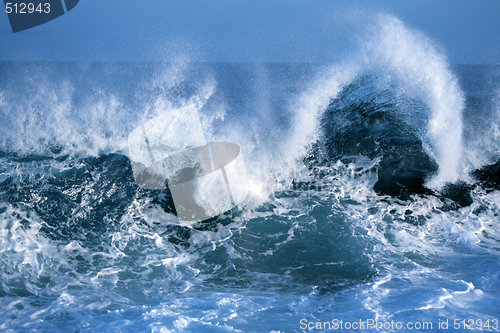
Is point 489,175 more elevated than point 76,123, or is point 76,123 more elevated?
point 76,123

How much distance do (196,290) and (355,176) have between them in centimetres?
479

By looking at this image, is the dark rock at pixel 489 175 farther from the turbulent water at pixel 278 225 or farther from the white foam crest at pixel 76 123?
the white foam crest at pixel 76 123

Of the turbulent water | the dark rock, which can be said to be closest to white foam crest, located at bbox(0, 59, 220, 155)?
the turbulent water

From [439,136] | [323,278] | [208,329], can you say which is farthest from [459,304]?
[439,136]

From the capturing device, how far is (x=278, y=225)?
5.62 meters

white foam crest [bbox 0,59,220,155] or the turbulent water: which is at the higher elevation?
white foam crest [bbox 0,59,220,155]

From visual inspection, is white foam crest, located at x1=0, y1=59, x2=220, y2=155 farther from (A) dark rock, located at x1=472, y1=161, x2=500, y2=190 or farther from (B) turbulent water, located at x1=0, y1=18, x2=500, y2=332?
(A) dark rock, located at x1=472, y1=161, x2=500, y2=190

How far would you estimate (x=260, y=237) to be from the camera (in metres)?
5.33

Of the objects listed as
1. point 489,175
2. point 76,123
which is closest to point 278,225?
point 489,175

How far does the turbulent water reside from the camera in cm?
344

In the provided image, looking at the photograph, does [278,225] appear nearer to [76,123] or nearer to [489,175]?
[489,175]

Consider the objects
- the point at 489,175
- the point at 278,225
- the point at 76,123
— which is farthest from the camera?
the point at 76,123

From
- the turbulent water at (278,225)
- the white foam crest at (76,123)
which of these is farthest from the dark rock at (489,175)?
the white foam crest at (76,123)

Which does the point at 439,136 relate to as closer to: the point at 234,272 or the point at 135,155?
the point at 234,272
